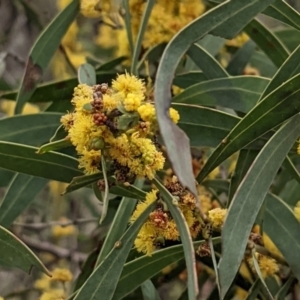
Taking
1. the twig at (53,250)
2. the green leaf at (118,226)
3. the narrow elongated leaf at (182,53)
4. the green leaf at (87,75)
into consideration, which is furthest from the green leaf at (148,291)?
the twig at (53,250)

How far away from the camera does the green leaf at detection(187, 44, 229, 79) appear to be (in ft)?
3.60

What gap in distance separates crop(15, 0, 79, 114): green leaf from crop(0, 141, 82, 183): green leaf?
27cm

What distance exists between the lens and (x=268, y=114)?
786 millimetres

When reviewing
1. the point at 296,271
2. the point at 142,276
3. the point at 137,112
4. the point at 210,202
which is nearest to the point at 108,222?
the point at 210,202

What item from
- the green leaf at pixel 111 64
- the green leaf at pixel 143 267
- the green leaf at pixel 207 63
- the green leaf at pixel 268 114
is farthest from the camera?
the green leaf at pixel 111 64

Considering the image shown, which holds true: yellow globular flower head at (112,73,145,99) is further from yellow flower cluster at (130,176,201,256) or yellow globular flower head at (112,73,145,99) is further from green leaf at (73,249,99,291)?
green leaf at (73,249,99,291)

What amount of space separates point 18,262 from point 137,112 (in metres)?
0.35

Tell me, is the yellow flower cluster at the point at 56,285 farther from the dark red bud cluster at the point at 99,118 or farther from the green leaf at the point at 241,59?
the green leaf at the point at 241,59

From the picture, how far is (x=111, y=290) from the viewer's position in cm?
79

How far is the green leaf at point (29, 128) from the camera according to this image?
1.05 meters

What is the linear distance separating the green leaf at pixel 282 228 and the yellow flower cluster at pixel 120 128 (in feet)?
1.02

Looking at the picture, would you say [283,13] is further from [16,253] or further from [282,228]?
[16,253]

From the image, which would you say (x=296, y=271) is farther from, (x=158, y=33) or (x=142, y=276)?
(x=158, y=33)

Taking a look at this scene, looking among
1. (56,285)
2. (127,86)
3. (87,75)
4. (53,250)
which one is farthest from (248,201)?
(53,250)
